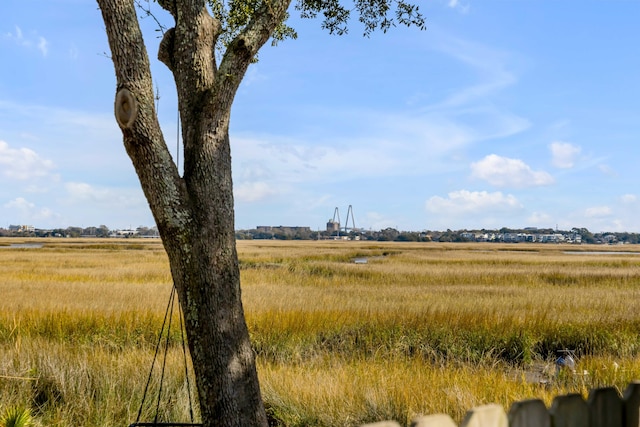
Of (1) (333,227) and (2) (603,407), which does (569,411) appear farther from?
(1) (333,227)

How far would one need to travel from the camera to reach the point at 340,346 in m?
11.3

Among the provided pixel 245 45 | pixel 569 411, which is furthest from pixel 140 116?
pixel 569 411

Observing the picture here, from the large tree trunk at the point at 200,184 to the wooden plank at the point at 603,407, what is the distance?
2.76 metres

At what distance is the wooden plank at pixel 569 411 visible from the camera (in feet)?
8.13

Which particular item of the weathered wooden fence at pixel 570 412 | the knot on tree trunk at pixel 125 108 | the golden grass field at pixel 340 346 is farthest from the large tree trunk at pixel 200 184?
the weathered wooden fence at pixel 570 412

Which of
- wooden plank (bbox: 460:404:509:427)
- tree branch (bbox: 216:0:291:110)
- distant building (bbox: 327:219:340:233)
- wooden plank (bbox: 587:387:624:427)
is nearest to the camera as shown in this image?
wooden plank (bbox: 460:404:509:427)

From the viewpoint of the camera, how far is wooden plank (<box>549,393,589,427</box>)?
2.48m

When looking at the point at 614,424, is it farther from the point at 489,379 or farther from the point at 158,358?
the point at 158,358

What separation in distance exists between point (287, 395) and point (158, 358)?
10.1 feet

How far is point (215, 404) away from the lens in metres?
4.62

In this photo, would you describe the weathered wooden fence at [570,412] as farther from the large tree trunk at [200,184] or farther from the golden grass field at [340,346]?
the golden grass field at [340,346]

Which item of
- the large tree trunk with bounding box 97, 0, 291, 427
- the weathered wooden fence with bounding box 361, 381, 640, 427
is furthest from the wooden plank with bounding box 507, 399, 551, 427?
the large tree trunk with bounding box 97, 0, 291, 427

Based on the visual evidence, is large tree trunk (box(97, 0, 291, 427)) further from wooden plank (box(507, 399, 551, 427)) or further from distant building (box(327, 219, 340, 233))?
distant building (box(327, 219, 340, 233))

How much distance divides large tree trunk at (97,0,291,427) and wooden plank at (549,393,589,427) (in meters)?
2.73
